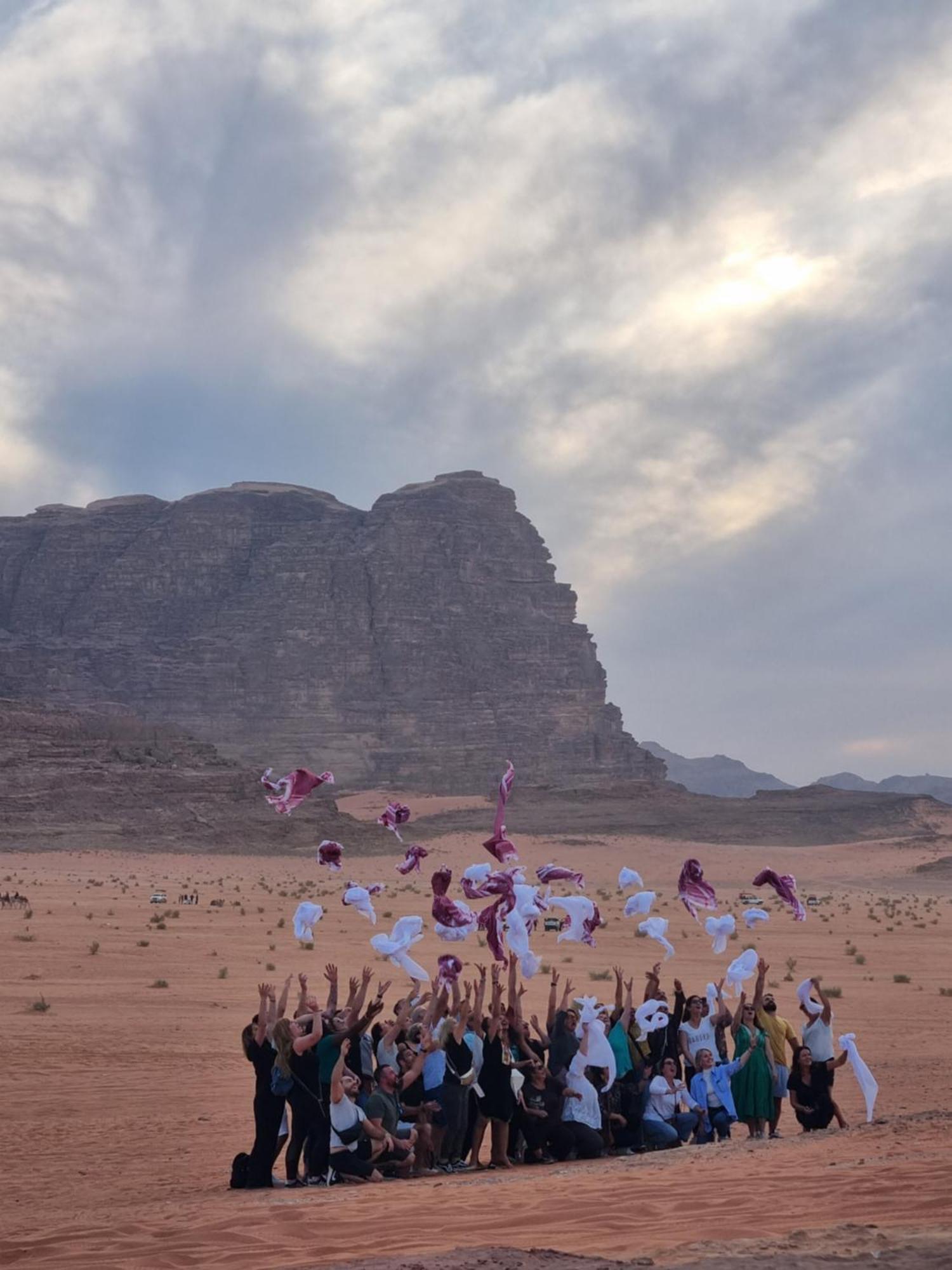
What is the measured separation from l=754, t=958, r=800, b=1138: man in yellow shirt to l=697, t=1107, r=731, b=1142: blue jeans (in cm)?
35

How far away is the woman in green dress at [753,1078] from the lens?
10.5 m

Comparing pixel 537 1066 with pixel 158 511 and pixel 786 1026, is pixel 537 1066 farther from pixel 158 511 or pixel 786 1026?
pixel 158 511

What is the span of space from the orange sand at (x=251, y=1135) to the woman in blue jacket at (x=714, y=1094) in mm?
537

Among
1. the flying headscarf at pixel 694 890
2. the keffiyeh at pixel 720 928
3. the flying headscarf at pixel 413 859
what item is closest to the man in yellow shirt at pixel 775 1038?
the keffiyeh at pixel 720 928

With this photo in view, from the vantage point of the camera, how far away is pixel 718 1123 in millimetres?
10672

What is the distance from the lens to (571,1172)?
29.7 ft

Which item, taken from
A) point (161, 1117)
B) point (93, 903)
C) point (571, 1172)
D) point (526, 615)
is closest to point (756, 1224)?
point (571, 1172)

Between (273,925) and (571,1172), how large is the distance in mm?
21582

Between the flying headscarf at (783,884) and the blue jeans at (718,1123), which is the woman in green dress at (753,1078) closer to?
the blue jeans at (718,1123)

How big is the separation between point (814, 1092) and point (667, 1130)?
127cm

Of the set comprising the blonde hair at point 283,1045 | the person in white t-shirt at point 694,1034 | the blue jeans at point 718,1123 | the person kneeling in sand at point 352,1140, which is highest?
the blonde hair at point 283,1045

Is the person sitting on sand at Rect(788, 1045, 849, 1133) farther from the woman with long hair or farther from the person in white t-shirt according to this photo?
the woman with long hair

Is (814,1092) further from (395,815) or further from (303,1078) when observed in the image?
(395,815)

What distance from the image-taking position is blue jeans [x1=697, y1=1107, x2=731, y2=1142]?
34.7 ft
